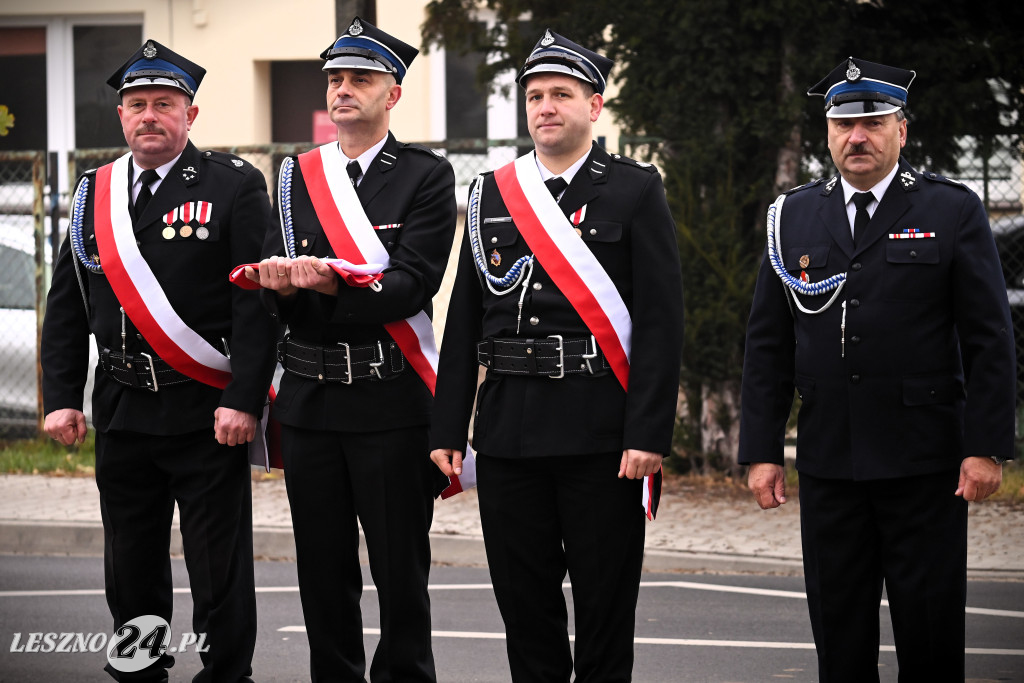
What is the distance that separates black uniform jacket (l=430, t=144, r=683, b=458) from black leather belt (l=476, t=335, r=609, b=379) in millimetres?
22

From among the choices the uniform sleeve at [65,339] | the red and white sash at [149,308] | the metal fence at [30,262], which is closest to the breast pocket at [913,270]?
the red and white sash at [149,308]

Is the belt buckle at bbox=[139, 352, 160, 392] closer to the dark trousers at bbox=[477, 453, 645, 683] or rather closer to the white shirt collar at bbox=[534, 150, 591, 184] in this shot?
the dark trousers at bbox=[477, 453, 645, 683]

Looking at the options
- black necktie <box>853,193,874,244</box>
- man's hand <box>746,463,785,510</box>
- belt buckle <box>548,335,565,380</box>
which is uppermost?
black necktie <box>853,193,874,244</box>

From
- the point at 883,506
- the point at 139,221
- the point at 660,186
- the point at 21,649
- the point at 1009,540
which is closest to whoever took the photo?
the point at 883,506

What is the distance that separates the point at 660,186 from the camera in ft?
15.1

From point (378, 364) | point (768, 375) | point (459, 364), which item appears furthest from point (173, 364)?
point (768, 375)

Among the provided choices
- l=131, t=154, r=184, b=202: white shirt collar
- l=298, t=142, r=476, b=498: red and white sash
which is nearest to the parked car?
l=131, t=154, r=184, b=202: white shirt collar

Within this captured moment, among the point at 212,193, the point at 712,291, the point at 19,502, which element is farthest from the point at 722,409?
the point at 212,193

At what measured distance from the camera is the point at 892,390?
432 cm

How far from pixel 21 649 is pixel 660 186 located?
348cm

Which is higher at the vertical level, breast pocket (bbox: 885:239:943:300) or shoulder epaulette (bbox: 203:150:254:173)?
shoulder epaulette (bbox: 203:150:254:173)

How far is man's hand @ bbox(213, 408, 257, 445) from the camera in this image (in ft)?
16.2

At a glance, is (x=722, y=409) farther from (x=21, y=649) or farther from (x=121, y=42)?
(x=121, y=42)

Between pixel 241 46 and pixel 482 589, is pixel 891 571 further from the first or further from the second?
pixel 241 46
